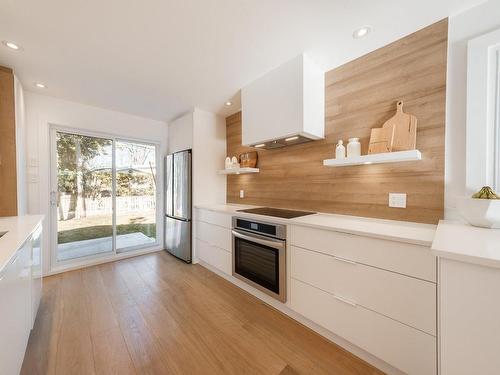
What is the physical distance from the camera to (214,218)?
2.74m

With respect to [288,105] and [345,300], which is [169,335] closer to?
[345,300]

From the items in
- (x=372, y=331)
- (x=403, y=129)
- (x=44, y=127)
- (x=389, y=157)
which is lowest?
(x=372, y=331)

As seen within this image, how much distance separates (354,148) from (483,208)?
0.88m

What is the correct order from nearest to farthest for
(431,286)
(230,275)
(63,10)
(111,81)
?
(431,286), (63,10), (111,81), (230,275)

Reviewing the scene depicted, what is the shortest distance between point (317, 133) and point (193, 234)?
227 centimetres

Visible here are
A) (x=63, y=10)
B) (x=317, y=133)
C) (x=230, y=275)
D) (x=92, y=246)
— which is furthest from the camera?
(x=92, y=246)

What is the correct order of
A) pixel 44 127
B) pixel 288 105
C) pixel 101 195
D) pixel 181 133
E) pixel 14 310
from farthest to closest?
pixel 181 133 < pixel 101 195 < pixel 44 127 < pixel 288 105 < pixel 14 310

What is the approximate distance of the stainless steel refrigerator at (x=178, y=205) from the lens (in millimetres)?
3119

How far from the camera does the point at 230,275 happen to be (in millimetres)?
2516

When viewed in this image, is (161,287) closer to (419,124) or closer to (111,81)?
(111,81)

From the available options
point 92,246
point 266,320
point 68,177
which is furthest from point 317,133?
point 92,246

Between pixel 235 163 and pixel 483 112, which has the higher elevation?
pixel 483 112

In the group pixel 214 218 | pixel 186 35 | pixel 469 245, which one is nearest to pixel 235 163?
pixel 214 218

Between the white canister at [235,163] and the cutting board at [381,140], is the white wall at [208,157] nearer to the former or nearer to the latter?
the white canister at [235,163]
